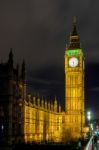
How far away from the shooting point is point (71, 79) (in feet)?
411

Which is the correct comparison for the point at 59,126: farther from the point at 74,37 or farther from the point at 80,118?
the point at 74,37

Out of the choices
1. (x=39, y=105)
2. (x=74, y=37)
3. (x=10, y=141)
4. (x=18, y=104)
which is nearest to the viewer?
(x=10, y=141)

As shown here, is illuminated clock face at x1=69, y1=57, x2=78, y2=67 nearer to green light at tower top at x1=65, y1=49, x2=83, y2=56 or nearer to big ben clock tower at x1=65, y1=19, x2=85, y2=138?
big ben clock tower at x1=65, y1=19, x2=85, y2=138

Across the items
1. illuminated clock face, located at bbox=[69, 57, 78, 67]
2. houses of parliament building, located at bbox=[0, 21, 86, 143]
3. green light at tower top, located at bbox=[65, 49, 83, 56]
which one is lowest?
houses of parliament building, located at bbox=[0, 21, 86, 143]

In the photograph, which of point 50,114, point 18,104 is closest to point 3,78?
point 18,104

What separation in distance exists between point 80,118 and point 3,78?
46476mm

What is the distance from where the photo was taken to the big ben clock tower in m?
123

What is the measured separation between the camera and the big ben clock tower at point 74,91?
123m

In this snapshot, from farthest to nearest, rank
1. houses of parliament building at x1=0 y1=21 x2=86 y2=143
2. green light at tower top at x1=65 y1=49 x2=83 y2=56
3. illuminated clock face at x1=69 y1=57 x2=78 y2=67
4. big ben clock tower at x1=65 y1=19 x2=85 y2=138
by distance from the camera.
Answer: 1. green light at tower top at x1=65 y1=49 x2=83 y2=56
2. illuminated clock face at x1=69 y1=57 x2=78 y2=67
3. big ben clock tower at x1=65 y1=19 x2=85 y2=138
4. houses of parliament building at x1=0 y1=21 x2=86 y2=143

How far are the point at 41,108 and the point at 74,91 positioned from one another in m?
18.4

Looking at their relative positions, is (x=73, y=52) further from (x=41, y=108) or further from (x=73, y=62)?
(x=41, y=108)

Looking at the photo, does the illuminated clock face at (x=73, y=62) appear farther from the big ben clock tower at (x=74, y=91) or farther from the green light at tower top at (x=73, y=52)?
the green light at tower top at (x=73, y=52)

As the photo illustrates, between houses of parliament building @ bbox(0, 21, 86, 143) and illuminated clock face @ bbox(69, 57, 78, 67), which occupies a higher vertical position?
illuminated clock face @ bbox(69, 57, 78, 67)

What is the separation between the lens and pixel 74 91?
125 m
